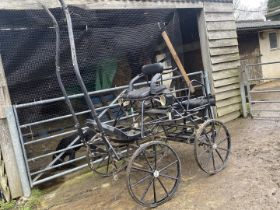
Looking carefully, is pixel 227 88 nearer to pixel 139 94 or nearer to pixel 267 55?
pixel 139 94

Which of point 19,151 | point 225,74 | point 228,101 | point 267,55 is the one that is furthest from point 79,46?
point 267,55

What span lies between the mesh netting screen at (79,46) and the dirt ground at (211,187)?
1.68 meters

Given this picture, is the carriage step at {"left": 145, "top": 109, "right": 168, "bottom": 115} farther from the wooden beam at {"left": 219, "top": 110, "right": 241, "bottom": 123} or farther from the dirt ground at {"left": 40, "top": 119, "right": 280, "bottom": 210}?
the wooden beam at {"left": 219, "top": 110, "right": 241, "bottom": 123}

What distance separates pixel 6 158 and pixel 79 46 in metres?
2.20

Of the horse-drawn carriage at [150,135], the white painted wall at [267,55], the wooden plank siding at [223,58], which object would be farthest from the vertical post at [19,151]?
the white painted wall at [267,55]

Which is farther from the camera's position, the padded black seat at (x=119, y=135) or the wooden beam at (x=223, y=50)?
the wooden beam at (x=223, y=50)

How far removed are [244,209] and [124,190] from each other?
4.82 feet

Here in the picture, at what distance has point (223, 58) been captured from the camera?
21.0 feet

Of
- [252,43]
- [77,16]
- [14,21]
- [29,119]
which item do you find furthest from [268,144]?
[252,43]

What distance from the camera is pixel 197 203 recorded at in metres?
3.08

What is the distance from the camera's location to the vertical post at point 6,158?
148 inches

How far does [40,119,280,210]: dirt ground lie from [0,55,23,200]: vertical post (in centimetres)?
41

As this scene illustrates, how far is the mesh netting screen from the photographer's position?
14.3 ft

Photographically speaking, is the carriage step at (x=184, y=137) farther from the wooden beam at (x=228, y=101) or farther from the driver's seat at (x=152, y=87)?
the wooden beam at (x=228, y=101)
